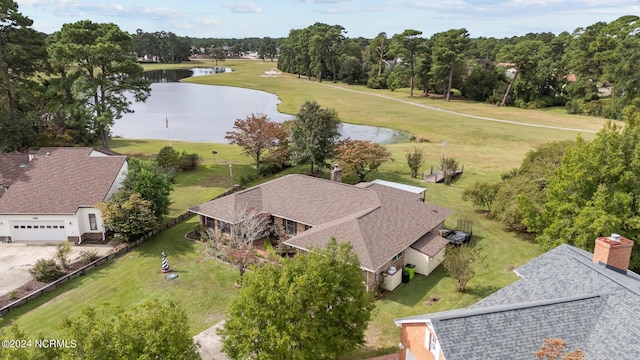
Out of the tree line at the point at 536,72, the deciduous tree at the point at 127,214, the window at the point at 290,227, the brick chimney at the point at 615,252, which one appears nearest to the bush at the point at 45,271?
the deciduous tree at the point at 127,214

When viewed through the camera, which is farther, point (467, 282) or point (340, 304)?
point (467, 282)

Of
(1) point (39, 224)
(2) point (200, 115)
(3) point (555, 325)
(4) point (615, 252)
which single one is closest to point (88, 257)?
(1) point (39, 224)

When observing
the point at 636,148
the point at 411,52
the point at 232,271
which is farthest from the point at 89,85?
the point at 411,52

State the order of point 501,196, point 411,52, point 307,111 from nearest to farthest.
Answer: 1. point 501,196
2. point 307,111
3. point 411,52

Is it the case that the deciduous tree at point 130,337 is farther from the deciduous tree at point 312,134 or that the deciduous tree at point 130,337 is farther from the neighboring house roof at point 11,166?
the deciduous tree at point 312,134

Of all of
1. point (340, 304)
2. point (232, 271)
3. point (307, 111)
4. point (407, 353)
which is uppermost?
point (307, 111)

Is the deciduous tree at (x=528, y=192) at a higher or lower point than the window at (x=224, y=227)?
higher

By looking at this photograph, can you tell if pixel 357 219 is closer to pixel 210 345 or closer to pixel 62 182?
pixel 210 345

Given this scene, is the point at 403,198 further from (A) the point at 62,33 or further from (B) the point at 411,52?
(B) the point at 411,52

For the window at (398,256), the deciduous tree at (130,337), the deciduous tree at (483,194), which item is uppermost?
the deciduous tree at (130,337)
